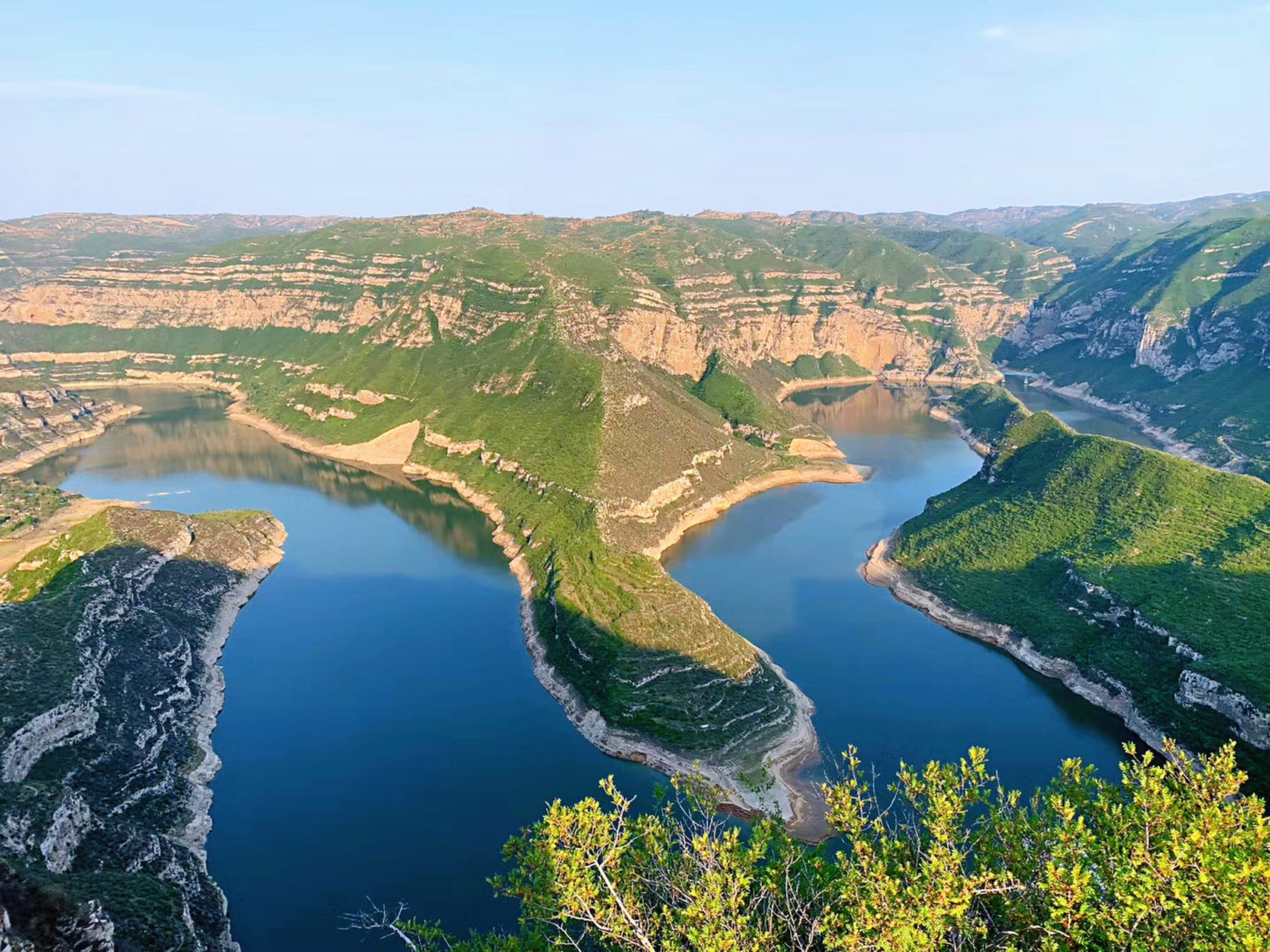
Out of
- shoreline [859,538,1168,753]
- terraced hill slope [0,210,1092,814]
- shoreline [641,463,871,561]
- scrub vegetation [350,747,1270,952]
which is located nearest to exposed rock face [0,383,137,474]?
terraced hill slope [0,210,1092,814]

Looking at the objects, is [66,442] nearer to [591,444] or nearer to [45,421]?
[45,421]

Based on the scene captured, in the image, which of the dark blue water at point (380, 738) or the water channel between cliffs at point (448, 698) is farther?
the water channel between cliffs at point (448, 698)

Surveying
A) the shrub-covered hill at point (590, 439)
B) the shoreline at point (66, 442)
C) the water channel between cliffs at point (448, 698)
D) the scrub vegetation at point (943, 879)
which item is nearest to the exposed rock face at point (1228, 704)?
the water channel between cliffs at point (448, 698)

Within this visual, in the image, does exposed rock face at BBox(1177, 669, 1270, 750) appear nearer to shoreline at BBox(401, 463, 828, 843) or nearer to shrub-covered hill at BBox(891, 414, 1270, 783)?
shrub-covered hill at BBox(891, 414, 1270, 783)

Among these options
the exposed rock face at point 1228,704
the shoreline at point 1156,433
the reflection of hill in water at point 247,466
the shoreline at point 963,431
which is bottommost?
the shoreline at point 963,431

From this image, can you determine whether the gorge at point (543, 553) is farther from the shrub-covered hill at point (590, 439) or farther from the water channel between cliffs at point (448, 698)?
the shrub-covered hill at point (590, 439)

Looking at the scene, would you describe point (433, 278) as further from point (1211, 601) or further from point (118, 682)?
point (1211, 601)
